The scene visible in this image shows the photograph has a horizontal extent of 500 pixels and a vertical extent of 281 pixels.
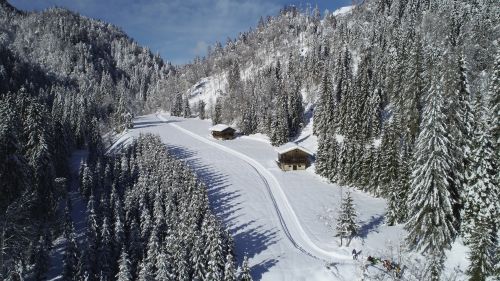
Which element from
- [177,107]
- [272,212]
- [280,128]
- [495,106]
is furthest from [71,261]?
[177,107]

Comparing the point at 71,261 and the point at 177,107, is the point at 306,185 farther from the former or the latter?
the point at 177,107

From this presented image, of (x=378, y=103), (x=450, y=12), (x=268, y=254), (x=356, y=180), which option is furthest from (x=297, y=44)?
(x=268, y=254)

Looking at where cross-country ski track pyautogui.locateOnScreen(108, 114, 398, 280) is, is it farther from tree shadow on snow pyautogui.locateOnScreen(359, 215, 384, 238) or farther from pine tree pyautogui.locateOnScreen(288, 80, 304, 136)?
pine tree pyautogui.locateOnScreen(288, 80, 304, 136)

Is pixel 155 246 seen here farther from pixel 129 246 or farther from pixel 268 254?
pixel 268 254

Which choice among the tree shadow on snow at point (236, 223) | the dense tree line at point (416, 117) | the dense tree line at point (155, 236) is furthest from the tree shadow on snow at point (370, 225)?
the dense tree line at point (155, 236)

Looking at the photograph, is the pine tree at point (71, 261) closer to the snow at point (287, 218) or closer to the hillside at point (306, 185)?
the hillside at point (306, 185)

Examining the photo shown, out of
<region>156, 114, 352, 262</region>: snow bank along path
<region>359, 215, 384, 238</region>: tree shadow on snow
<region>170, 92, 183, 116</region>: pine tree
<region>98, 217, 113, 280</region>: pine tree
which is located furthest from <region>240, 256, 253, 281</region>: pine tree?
<region>170, 92, 183, 116</region>: pine tree
